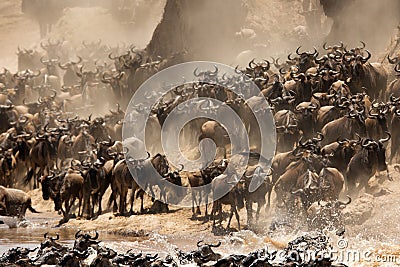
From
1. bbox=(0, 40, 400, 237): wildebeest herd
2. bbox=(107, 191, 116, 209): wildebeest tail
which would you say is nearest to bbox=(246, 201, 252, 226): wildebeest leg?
bbox=(0, 40, 400, 237): wildebeest herd

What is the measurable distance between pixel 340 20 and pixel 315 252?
737 inches

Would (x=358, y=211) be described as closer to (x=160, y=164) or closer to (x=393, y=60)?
(x=160, y=164)

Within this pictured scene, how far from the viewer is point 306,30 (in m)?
35.9

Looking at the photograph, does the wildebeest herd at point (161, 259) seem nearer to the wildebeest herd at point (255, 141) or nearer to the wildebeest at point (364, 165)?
the wildebeest herd at point (255, 141)

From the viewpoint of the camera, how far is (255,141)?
891 inches

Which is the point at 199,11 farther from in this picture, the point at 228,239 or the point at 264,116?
the point at 228,239

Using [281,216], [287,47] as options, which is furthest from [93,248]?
[287,47]

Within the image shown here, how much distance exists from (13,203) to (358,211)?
8.79m

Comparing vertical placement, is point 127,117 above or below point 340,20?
below

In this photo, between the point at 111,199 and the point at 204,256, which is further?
the point at 111,199

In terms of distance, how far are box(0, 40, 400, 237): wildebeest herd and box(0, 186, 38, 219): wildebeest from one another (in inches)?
2.1

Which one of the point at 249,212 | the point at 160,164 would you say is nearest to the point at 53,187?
the point at 160,164

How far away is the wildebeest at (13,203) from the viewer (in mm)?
22266

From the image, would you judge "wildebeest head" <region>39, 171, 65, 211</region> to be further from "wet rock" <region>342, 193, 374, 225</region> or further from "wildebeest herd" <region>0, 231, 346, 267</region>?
"wet rock" <region>342, 193, 374, 225</region>
